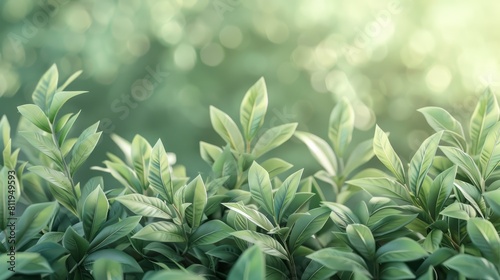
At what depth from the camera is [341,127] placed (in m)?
0.90

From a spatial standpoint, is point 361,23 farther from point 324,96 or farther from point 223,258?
point 223,258

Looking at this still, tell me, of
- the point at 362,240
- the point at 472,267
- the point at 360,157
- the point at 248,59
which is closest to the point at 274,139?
the point at 360,157

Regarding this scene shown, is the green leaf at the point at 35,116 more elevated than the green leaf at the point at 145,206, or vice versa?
the green leaf at the point at 35,116

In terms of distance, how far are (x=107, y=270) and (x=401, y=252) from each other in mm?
319

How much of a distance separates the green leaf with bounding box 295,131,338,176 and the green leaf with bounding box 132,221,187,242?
0.29 meters

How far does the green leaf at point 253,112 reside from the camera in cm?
84

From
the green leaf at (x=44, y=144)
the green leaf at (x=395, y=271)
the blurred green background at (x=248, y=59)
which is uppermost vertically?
the blurred green background at (x=248, y=59)

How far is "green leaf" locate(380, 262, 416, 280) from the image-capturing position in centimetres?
61

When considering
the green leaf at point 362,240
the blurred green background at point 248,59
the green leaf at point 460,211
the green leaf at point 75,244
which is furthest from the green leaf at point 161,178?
the blurred green background at point 248,59

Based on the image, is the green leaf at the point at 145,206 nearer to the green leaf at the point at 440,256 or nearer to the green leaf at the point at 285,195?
the green leaf at the point at 285,195

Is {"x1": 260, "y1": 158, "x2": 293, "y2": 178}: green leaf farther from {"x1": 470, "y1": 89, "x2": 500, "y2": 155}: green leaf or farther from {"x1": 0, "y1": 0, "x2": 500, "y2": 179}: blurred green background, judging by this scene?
{"x1": 0, "y1": 0, "x2": 500, "y2": 179}: blurred green background

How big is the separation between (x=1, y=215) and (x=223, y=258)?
278 millimetres

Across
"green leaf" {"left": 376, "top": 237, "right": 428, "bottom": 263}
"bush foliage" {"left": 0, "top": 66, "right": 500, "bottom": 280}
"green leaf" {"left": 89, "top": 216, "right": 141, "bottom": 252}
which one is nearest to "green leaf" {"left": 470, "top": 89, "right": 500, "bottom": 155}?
"bush foliage" {"left": 0, "top": 66, "right": 500, "bottom": 280}

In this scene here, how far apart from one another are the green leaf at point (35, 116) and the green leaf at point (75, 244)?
0.15 meters
